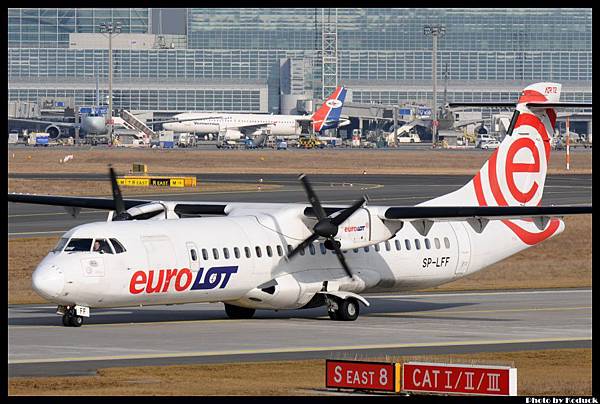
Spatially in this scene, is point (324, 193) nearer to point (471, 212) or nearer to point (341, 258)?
point (341, 258)

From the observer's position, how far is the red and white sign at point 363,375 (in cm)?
2242

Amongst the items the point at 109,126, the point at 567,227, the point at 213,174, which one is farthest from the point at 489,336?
the point at 109,126

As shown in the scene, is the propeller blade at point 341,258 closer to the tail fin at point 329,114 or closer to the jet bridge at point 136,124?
the tail fin at point 329,114

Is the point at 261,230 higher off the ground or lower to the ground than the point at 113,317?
higher

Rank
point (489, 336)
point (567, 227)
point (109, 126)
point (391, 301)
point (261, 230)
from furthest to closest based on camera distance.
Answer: point (109, 126) → point (567, 227) → point (391, 301) → point (261, 230) → point (489, 336)

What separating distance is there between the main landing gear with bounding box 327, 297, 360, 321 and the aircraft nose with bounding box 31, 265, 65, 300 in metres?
8.39

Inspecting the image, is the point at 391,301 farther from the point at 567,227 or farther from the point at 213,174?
the point at 213,174

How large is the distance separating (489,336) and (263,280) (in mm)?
6201

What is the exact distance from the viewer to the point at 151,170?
112 metres

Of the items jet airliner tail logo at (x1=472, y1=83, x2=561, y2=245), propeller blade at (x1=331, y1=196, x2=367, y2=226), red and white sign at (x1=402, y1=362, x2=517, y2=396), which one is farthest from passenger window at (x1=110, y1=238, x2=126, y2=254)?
jet airliner tail logo at (x1=472, y1=83, x2=561, y2=245)

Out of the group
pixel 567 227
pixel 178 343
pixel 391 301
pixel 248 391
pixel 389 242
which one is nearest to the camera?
pixel 248 391

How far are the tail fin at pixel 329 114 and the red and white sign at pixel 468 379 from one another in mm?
167055

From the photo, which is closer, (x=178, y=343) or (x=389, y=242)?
(x=178, y=343)

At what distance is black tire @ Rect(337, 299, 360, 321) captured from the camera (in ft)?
120
